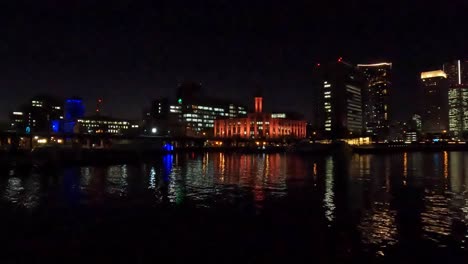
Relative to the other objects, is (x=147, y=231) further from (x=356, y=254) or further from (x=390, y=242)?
(x=390, y=242)

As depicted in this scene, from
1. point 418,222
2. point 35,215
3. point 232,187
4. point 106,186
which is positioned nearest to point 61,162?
point 106,186

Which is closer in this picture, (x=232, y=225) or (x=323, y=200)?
(x=232, y=225)

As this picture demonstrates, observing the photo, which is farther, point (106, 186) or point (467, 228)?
point (106, 186)

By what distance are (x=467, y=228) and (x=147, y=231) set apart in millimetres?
17737

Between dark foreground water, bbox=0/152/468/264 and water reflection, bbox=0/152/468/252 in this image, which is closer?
dark foreground water, bbox=0/152/468/264

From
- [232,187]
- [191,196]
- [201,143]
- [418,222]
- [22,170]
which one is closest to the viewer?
[418,222]

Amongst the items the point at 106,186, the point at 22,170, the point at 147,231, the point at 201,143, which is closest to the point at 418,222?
the point at 147,231

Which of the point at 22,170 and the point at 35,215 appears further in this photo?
the point at 22,170

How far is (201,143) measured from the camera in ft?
651

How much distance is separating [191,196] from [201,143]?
16610 cm

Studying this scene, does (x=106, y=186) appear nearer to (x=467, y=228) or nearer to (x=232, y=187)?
(x=232, y=187)

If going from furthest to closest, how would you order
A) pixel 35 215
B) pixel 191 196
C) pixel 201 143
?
1. pixel 201 143
2. pixel 191 196
3. pixel 35 215

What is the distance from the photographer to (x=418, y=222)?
74.2 feet

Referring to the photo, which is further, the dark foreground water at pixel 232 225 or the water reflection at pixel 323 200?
the water reflection at pixel 323 200
